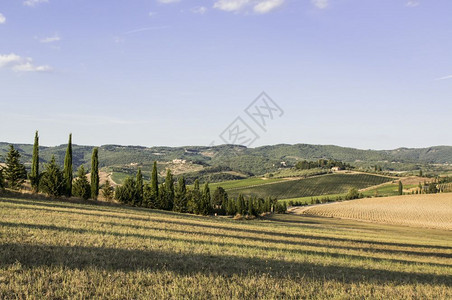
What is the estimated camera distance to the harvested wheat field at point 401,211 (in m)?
88.6

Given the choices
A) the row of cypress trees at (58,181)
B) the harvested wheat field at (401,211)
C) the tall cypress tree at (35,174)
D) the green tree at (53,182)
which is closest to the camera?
the green tree at (53,182)

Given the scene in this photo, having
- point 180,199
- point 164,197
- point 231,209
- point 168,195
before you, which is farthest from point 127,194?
point 231,209

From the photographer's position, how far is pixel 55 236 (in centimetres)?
1636

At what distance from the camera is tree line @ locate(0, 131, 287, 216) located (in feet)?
179

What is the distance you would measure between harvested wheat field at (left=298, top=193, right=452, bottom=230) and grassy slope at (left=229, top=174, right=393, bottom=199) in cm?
4945

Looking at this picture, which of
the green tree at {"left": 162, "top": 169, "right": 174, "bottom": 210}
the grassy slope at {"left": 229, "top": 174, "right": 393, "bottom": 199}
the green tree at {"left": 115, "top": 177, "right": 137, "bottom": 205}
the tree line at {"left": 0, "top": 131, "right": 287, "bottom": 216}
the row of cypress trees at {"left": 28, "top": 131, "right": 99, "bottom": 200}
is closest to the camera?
the row of cypress trees at {"left": 28, "top": 131, "right": 99, "bottom": 200}

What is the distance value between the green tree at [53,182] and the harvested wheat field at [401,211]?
7769 cm

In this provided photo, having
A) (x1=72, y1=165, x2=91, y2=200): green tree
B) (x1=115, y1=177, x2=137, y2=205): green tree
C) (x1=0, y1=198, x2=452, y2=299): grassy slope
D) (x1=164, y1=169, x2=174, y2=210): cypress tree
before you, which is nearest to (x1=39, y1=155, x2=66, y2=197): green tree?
(x1=72, y1=165, x2=91, y2=200): green tree

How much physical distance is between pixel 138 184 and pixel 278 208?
55.7 m

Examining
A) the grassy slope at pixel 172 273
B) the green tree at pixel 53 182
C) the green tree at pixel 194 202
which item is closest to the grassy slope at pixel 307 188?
the green tree at pixel 194 202

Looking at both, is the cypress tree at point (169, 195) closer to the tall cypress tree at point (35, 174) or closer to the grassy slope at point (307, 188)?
the tall cypress tree at point (35, 174)

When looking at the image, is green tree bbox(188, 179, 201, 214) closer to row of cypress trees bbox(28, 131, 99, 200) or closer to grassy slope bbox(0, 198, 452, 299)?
row of cypress trees bbox(28, 131, 99, 200)

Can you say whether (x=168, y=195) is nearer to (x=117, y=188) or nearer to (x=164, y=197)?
→ (x=164, y=197)

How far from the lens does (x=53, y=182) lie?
174 feet
